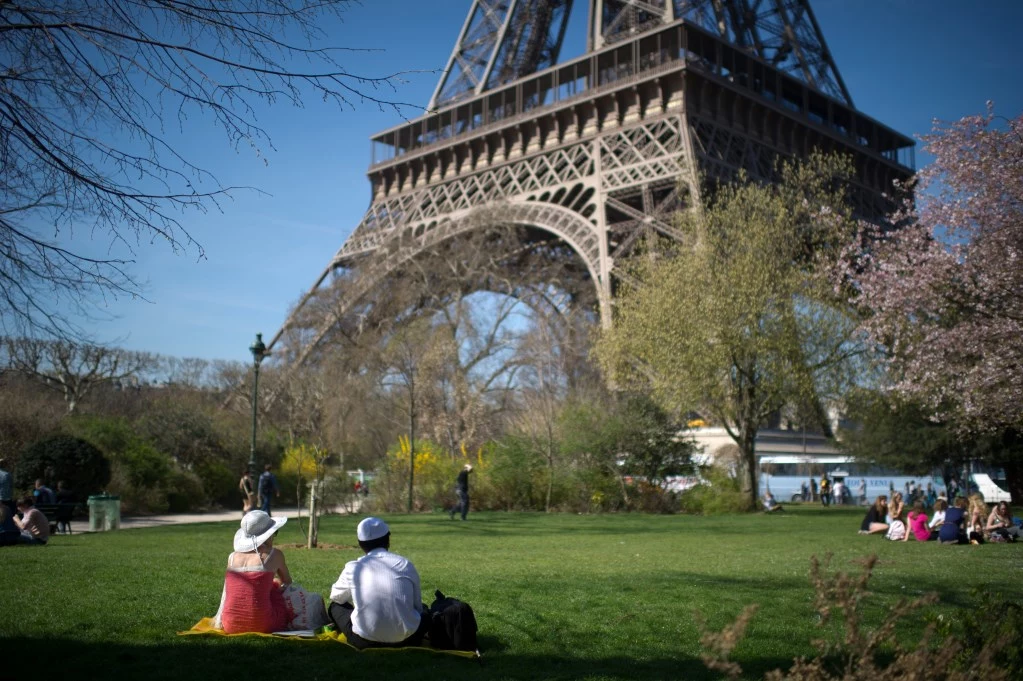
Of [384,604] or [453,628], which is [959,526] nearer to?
[453,628]

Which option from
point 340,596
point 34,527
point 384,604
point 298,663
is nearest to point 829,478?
point 34,527

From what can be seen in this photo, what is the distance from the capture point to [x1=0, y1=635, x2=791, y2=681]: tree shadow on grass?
5586mm

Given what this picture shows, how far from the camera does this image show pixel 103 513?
17938 mm

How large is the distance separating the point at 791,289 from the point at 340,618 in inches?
773

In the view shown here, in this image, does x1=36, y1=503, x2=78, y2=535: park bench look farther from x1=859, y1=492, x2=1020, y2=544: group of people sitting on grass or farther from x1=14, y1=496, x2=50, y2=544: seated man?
x1=859, y1=492, x2=1020, y2=544: group of people sitting on grass

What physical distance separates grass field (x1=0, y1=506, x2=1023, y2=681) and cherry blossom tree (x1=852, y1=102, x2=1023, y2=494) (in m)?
4.04

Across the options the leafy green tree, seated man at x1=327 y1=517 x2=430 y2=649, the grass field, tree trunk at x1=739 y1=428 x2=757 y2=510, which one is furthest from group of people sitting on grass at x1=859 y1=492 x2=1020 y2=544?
seated man at x1=327 y1=517 x2=430 y2=649

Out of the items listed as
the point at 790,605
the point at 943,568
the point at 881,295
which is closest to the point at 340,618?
the point at 790,605

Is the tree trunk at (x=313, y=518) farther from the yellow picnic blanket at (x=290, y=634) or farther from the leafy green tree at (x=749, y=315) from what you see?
the leafy green tree at (x=749, y=315)

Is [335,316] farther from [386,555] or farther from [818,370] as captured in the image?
[386,555]

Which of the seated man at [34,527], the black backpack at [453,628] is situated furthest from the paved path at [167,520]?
the black backpack at [453,628]

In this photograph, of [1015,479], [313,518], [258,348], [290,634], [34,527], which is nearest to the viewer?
[290,634]

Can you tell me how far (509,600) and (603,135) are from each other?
3107 centimetres

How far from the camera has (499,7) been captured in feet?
162
